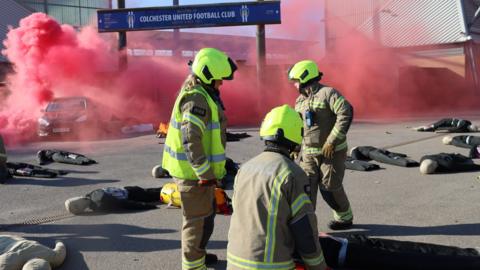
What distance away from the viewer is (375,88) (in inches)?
972

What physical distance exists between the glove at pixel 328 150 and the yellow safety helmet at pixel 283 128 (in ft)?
7.68

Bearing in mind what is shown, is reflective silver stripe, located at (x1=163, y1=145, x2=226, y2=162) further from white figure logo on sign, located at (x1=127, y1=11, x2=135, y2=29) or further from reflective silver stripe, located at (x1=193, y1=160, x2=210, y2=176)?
white figure logo on sign, located at (x1=127, y1=11, x2=135, y2=29)

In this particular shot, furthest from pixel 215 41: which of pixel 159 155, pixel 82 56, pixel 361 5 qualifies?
pixel 159 155

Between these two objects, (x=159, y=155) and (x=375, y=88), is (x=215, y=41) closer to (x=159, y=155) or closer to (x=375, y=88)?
(x=375, y=88)

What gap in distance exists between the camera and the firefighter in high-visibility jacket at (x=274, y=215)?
2.48 metres

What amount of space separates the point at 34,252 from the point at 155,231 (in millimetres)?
1542

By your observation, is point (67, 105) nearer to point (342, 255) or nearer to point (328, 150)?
point (328, 150)

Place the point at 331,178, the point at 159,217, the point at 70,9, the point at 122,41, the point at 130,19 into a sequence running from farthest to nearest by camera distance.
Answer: the point at 70,9
the point at 122,41
the point at 130,19
the point at 159,217
the point at 331,178

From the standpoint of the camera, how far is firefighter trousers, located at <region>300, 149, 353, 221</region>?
520 cm

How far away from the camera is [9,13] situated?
3472 cm

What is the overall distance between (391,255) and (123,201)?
3.80 meters

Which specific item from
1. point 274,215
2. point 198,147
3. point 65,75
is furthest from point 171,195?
point 65,75

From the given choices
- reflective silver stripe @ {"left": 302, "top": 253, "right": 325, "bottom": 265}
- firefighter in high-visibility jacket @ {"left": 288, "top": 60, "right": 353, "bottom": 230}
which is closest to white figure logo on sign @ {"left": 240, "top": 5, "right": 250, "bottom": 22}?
firefighter in high-visibility jacket @ {"left": 288, "top": 60, "right": 353, "bottom": 230}

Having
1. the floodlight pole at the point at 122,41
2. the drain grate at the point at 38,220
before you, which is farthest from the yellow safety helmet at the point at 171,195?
the floodlight pole at the point at 122,41
